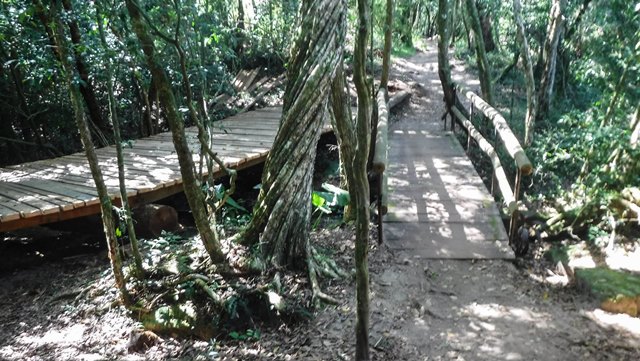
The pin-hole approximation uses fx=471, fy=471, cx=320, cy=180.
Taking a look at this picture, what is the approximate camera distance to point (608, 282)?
396 cm

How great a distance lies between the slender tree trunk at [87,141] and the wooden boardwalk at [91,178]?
4.73 feet

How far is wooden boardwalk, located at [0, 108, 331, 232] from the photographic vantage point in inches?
193

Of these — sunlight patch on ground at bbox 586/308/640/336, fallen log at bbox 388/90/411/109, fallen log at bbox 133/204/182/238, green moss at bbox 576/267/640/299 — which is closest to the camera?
sunlight patch on ground at bbox 586/308/640/336

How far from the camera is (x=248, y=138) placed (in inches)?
306

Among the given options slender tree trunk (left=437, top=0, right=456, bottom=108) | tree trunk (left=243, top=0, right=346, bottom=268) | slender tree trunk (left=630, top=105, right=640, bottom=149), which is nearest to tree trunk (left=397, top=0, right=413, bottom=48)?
slender tree trunk (left=437, top=0, right=456, bottom=108)

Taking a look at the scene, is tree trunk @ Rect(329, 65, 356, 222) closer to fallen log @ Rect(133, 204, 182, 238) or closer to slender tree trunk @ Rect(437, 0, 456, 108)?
fallen log @ Rect(133, 204, 182, 238)

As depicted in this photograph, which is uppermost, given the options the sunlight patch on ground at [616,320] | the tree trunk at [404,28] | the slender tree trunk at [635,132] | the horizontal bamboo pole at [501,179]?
the tree trunk at [404,28]

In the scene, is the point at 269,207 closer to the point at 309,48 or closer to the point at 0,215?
the point at 309,48

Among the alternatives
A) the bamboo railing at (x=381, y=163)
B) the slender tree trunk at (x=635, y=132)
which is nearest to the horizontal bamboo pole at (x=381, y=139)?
the bamboo railing at (x=381, y=163)

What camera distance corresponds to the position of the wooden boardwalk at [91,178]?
16.1 ft

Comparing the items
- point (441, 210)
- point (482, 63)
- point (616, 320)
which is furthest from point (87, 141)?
point (482, 63)

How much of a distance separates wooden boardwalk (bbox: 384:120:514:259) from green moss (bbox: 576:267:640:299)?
2.26 ft

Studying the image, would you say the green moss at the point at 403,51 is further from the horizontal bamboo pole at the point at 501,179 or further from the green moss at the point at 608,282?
the green moss at the point at 608,282

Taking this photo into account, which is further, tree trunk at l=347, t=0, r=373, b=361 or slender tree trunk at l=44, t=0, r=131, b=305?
slender tree trunk at l=44, t=0, r=131, b=305
